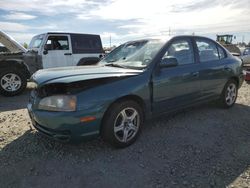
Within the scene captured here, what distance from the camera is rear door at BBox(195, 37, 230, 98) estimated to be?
15.5ft

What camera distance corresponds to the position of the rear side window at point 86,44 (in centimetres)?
976

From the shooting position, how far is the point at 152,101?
383cm

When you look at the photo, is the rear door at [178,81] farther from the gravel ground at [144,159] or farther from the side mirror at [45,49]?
the side mirror at [45,49]

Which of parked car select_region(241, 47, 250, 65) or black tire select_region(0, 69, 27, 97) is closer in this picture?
black tire select_region(0, 69, 27, 97)

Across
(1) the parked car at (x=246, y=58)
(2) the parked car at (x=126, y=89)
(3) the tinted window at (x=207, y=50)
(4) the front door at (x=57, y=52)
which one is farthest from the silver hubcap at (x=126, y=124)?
(1) the parked car at (x=246, y=58)

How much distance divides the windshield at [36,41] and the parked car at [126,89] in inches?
206

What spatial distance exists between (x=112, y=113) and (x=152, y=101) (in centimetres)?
78

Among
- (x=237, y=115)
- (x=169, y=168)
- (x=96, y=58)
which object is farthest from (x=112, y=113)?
(x=96, y=58)

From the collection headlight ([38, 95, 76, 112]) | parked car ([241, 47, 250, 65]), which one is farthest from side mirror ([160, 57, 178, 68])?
parked car ([241, 47, 250, 65])

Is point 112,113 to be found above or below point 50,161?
above

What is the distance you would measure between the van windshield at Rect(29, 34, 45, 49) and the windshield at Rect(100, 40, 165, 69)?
525cm

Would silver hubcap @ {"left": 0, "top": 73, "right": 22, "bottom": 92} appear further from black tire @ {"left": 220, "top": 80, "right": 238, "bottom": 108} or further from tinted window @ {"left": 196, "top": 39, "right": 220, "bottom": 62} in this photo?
black tire @ {"left": 220, "top": 80, "right": 238, "bottom": 108}

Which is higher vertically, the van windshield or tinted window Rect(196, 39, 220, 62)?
the van windshield

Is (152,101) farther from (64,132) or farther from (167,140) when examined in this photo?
(64,132)
